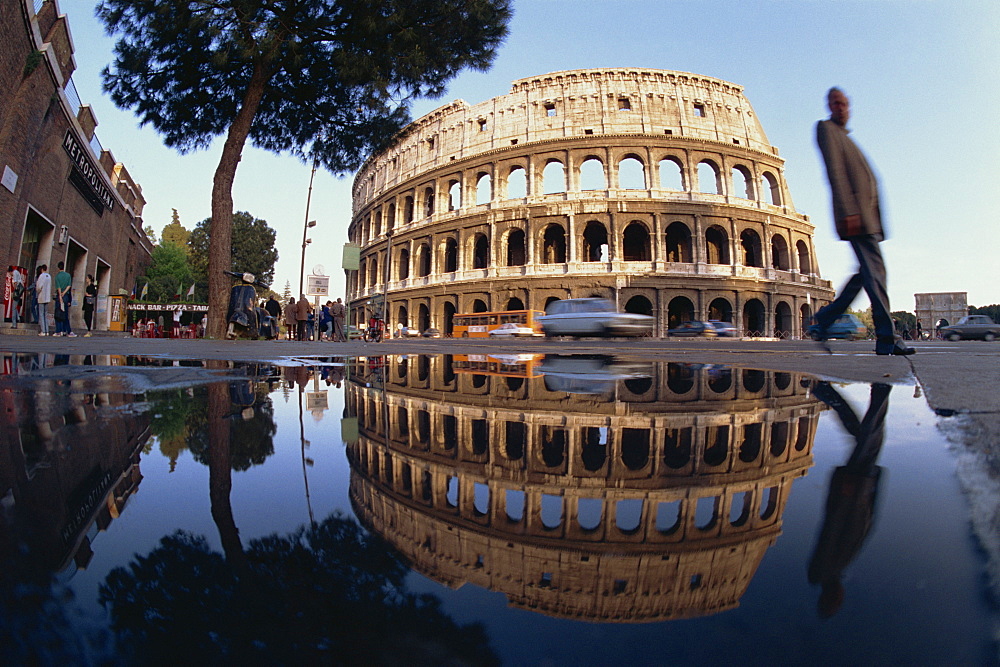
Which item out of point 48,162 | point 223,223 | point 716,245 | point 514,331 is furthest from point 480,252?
point 223,223

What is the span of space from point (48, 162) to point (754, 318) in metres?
31.1

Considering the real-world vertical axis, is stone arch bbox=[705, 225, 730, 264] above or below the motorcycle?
above

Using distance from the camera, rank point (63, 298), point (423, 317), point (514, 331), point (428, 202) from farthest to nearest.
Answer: point (428, 202)
point (423, 317)
point (514, 331)
point (63, 298)

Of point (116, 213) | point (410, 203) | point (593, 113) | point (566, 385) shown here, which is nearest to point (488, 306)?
point (410, 203)

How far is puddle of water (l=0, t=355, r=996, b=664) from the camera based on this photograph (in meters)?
0.35

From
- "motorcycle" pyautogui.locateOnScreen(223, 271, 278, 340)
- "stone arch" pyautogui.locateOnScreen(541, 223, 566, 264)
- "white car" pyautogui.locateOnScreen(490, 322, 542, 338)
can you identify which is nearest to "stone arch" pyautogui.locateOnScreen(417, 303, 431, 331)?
"stone arch" pyautogui.locateOnScreen(541, 223, 566, 264)

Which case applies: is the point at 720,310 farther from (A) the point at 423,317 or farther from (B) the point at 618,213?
(A) the point at 423,317

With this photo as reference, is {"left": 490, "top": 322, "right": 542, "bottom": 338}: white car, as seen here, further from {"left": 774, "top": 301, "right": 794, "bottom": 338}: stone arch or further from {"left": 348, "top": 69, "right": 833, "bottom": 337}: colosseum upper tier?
{"left": 774, "top": 301, "right": 794, "bottom": 338}: stone arch

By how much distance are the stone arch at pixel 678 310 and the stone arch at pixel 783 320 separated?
4.58 m

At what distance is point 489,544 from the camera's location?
1.75 feet

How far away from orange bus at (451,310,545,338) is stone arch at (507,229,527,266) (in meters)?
4.86

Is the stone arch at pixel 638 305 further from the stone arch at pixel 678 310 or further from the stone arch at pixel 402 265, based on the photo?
the stone arch at pixel 402 265

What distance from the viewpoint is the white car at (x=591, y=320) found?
14.2 meters

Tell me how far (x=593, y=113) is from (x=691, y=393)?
93.3 feet
